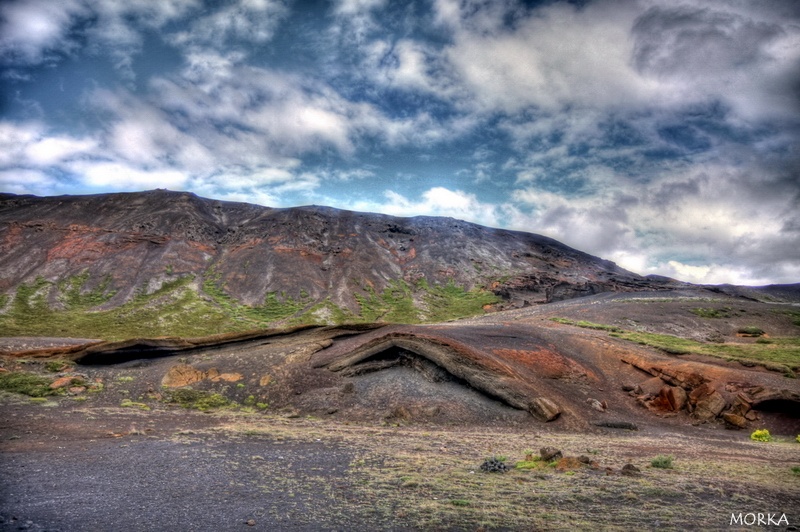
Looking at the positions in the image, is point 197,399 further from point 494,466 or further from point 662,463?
point 662,463

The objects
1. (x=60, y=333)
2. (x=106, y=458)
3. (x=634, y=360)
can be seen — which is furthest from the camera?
(x=60, y=333)

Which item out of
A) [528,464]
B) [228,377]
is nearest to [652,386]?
[528,464]

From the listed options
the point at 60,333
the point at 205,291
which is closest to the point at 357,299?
the point at 205,291

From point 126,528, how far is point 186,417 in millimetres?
11928

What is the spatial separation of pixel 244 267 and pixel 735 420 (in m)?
81.6

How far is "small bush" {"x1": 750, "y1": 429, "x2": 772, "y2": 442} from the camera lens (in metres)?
15.9

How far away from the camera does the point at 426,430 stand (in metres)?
16.1

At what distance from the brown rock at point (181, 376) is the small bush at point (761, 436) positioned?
2625 cm

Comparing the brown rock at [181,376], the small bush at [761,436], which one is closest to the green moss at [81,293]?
the brown rock at [181,376]

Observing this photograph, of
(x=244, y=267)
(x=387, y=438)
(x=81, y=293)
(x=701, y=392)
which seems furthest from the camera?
(x=244, y=267)

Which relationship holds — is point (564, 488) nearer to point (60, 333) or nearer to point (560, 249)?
point (60, 333)

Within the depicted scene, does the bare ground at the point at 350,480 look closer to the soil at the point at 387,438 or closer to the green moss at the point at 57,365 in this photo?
the soil at the point at 387,438

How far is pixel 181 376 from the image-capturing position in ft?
69.7

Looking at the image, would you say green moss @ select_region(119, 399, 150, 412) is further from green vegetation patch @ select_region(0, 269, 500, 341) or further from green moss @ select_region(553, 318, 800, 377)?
green vegetation patch @ select_region(0, 269, 500, 341)
